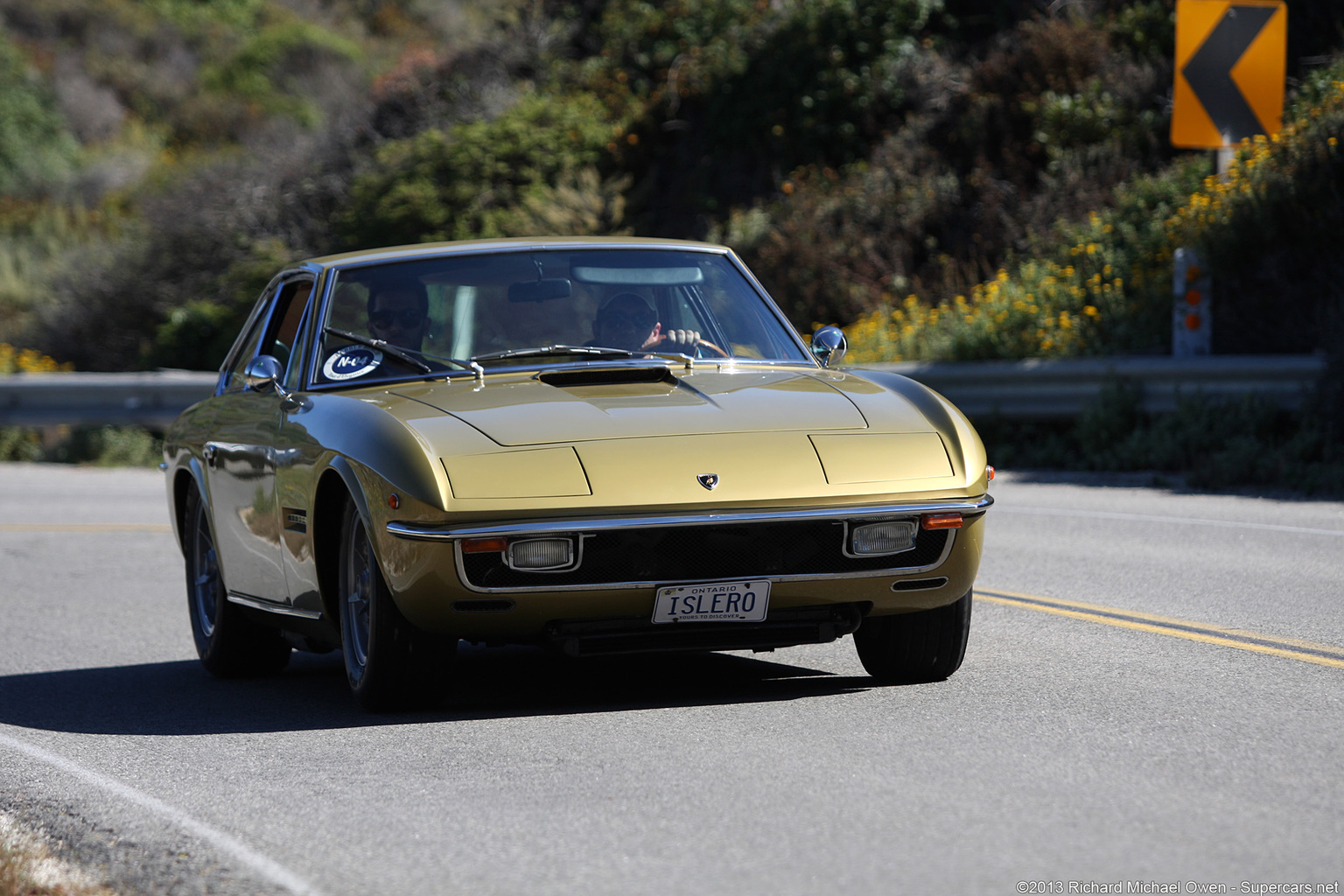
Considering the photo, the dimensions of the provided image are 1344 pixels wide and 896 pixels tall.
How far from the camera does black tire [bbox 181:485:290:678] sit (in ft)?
25.3

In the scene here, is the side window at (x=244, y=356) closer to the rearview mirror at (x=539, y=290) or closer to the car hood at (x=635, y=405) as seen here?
the rearview mirror at (x=539, y=290)

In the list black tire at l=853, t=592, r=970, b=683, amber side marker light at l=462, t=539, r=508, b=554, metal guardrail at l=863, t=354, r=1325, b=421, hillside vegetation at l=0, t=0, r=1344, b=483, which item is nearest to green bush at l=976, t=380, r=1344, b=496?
metal guardrail at l=863, t=354, r=1325, b=421

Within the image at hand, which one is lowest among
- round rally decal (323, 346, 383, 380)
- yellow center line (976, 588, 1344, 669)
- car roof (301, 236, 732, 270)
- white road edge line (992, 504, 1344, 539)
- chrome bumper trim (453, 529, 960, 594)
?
white road edge line (992, 504, 1344, 539)

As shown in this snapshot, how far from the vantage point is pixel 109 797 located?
213 inches

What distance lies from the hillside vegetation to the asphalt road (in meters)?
7.88

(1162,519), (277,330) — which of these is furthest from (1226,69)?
(277,330)

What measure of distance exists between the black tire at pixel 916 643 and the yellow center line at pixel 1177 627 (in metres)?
1.36

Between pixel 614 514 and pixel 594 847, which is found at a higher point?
pixel 614 514

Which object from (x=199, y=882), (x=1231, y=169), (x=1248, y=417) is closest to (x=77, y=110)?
(x=1231, y=169)

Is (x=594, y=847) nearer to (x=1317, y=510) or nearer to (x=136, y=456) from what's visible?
(x=1317, y=510)

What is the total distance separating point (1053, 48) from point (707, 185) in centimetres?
566

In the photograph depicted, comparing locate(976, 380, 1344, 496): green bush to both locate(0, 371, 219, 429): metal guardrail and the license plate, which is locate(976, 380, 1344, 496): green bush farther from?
locate(0, 371, 219, 429): metal guardrail

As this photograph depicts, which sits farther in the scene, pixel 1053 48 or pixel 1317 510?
pixel 1053 48

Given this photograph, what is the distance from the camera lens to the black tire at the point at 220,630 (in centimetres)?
772
